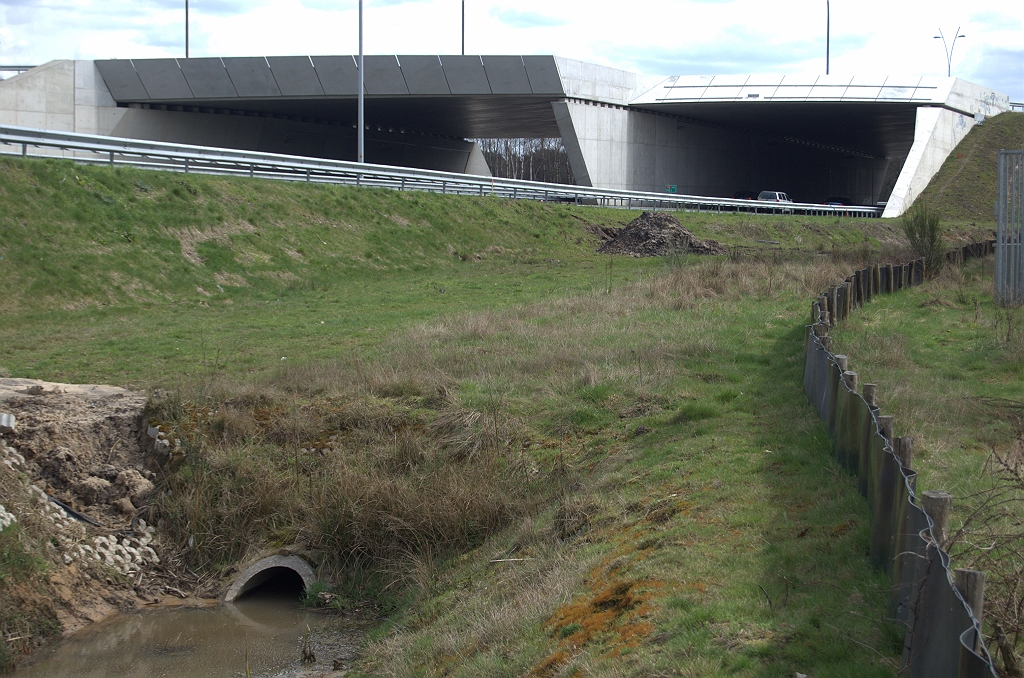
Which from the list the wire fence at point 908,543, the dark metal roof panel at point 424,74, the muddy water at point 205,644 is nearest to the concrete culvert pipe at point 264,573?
the muddy water at point 205,644

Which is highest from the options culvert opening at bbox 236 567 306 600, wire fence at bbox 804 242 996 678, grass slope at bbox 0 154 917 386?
grass slope at bbox 0 154 917 386

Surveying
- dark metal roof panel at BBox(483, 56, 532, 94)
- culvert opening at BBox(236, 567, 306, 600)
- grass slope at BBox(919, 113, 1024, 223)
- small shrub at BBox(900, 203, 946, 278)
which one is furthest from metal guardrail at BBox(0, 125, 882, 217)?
small shrub at BBox(900, 203, 946, 278)

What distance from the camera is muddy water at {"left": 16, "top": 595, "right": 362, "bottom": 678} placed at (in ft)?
28.1

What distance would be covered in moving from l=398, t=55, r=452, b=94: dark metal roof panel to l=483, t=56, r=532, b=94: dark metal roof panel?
2352mm

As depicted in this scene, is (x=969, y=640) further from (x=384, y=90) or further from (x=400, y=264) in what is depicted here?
(x=384, y=90)

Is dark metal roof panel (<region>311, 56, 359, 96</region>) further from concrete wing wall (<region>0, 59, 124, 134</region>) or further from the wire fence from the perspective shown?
the wire fence

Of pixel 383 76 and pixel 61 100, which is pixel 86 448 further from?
pixel 61 100

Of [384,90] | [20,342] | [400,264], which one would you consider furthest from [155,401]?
[384,90]

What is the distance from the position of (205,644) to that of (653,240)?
2758 cm

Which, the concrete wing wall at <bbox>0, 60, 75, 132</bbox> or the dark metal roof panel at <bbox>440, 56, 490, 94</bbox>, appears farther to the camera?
the dark metal roof panel at <bbox>440, 56, 490, 94</bbox>

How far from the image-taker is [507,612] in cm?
695

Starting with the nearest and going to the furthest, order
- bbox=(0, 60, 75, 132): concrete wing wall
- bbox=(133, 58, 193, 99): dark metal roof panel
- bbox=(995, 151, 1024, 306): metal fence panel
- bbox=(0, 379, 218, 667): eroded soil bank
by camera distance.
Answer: bbox=(0, 379, 218, 667): eroded soil bank < bbox=(995, 151, 1024, 306): metal fence panel < bbox=(0, 60, 75, 132): concrete wing wall < bbox=(133, 58, 193, 99): dark metal roof panel

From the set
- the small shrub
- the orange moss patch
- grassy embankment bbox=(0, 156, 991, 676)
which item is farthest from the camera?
the small shrub

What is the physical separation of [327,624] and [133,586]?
7.29ft
